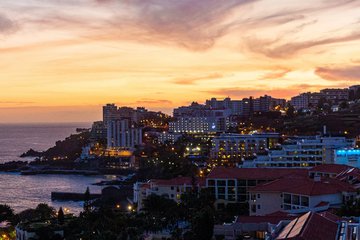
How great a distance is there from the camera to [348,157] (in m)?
23.2

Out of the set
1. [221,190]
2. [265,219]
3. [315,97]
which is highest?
[315,97]

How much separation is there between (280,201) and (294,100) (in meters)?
60.8

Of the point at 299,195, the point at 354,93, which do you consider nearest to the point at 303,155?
the point at 299,195

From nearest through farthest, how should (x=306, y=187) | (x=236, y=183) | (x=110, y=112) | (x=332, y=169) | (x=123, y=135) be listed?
1. (x=306, y=187)
2. (x=332, y=169)
3. (x=236, y=183)
4. (x=123, y=135)
5. (x=110, y=112)

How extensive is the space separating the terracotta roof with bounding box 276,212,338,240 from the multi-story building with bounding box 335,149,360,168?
14.5 metres

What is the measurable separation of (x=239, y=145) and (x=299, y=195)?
22.2 m

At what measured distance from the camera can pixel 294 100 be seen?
2948 inches

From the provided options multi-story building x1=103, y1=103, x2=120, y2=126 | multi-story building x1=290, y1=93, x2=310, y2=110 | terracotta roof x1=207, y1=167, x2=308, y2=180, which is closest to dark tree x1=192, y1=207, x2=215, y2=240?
terracotta roof x1=207, y1=167, x2=308, y2=180

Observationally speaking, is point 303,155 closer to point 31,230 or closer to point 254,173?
point 254,173

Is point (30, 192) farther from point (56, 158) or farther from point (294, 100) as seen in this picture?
point (294, 100)

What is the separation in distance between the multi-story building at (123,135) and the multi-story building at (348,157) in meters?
38.1

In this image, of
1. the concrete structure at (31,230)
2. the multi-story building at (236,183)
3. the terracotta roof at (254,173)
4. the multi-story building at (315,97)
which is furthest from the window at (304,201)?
the multi-story building at (315,97)

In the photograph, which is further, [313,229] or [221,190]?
[221,190]

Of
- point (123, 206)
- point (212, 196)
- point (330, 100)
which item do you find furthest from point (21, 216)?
point (330, 100)
